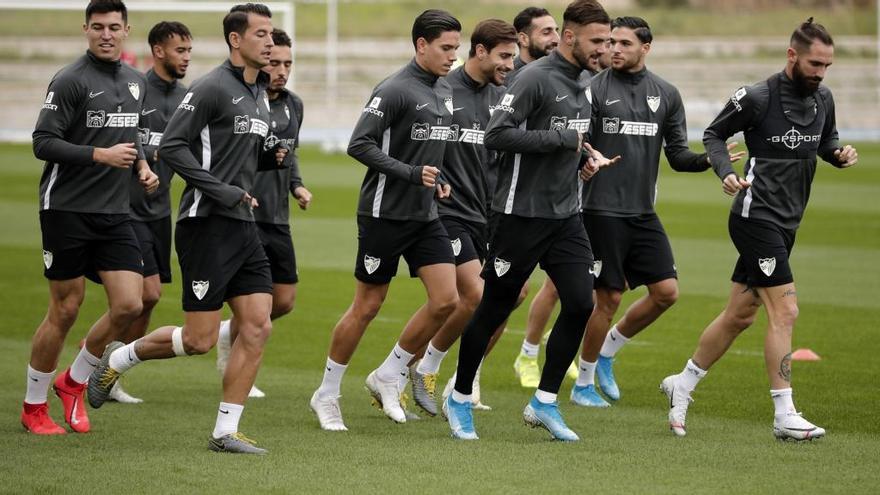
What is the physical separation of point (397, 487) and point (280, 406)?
2787mm

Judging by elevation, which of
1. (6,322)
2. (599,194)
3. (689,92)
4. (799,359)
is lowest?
(689,92)

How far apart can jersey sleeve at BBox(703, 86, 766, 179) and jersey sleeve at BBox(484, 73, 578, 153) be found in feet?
3.21

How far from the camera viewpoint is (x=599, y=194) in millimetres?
9656

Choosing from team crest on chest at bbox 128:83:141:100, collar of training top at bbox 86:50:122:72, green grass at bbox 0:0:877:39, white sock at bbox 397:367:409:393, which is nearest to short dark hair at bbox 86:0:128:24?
collar of training top at bbox 86:50:122:72

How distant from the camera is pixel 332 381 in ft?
29.0

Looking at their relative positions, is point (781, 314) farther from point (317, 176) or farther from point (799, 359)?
point (317, 176)

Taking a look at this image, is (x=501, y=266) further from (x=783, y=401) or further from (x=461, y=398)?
(x=783, y=401)

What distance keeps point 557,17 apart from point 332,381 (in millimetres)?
50547

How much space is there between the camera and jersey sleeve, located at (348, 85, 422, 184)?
8289 millimetres

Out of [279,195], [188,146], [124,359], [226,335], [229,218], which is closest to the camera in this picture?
[188,146]

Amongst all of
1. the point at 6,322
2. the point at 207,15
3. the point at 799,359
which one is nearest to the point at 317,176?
the point at 6,322

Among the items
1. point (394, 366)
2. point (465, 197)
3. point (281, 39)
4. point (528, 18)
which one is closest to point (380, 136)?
point (465, 197)

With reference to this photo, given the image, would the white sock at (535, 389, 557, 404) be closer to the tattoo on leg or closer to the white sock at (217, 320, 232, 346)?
the tattoo on leg

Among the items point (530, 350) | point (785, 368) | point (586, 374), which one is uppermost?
point (785, 368)
